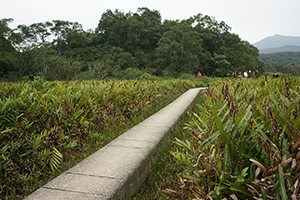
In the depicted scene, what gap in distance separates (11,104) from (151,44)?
5384 cm

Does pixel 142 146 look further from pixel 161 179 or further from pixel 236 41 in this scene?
pixel 236 41

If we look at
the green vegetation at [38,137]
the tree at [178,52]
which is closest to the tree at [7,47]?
the tree at [178,52]

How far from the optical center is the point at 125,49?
4981 cm

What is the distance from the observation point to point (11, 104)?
2346 millimetres

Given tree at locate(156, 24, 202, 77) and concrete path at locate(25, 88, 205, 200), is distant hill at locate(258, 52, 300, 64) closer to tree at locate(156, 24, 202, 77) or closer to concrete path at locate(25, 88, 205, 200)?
tree at locate(156, 24, 202, 77)

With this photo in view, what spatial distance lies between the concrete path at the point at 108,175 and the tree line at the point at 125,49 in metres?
→ 25.9

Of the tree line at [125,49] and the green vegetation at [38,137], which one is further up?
A: the tree line at [125,49]

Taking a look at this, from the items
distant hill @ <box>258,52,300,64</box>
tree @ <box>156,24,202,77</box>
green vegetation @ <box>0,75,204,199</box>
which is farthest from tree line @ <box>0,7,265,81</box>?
distant hill @ <box>258,52,300,64</box>

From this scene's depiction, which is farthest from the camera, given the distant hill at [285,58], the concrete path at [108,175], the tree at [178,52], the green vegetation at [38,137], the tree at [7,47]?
the distant hill at [285,58]

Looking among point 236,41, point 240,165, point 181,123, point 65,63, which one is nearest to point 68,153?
point 240,165

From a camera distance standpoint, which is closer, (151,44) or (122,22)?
(122,22)

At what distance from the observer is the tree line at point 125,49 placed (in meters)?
29.0

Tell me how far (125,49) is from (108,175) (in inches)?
1962

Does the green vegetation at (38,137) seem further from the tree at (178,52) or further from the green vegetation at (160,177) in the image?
the tree at (178,52)
